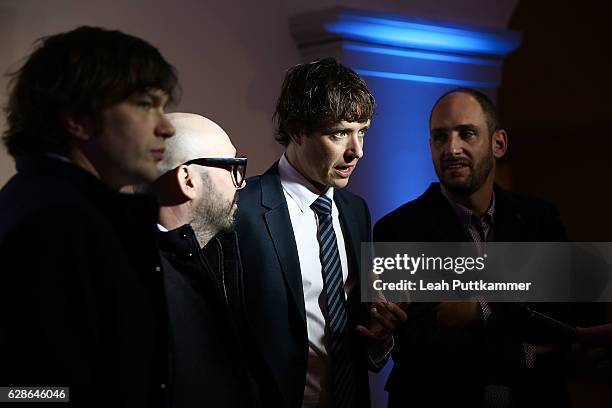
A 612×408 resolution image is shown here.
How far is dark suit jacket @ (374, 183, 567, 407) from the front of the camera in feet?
8.94

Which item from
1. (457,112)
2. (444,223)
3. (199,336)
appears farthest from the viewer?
(457,112)

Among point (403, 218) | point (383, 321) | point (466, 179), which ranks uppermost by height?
point (466, 179)

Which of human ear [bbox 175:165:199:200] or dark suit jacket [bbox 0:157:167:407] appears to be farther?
human ear [bbox 175:165:199:200]

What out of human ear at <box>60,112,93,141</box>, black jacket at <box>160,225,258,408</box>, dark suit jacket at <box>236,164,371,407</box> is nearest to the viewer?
human ear at <box>60,112,93,141</box>

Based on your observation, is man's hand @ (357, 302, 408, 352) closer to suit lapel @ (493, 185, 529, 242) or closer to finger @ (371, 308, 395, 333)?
finger @ (371, 308, 395, 333)

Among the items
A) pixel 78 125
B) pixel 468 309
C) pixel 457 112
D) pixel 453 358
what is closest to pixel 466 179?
pixel 457 112

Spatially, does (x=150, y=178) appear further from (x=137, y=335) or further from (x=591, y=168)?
(x=591, y=168)

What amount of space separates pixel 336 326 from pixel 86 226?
1.24m

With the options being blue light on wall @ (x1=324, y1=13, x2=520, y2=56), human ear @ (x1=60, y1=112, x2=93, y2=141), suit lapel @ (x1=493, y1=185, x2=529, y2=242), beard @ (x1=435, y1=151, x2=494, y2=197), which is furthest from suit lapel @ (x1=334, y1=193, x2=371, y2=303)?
human ear @ (x1=60, y1=112, x2=93, y2=141)

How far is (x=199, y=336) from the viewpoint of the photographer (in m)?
2.08

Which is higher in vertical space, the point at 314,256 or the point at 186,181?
the point at 186,181

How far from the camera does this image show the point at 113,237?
1.54 m

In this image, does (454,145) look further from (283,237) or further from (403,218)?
(283,237)

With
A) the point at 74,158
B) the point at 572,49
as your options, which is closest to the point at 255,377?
the point at 74,158
